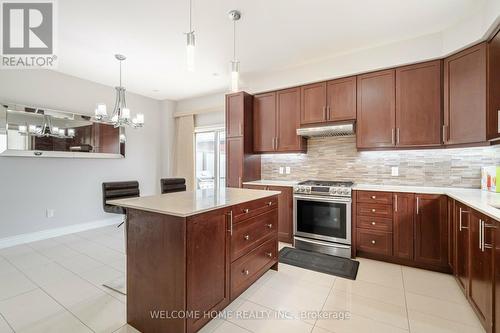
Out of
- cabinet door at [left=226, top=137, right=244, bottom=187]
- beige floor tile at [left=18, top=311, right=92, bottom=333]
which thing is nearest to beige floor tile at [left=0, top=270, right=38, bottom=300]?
beige floor tile at [left=18, top=311, right=92, bottom=333]

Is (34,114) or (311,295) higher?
(34,114)

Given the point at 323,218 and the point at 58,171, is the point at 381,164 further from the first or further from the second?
the point at 58,171

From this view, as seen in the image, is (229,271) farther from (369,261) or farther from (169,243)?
(369,261)

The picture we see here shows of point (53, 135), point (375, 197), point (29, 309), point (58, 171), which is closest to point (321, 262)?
point (375, 197)

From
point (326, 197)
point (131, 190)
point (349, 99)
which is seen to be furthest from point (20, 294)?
point (349, 99)

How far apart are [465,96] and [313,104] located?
1759mm

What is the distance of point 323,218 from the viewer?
321cm

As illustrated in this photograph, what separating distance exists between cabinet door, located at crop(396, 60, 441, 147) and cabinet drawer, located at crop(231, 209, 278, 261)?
6.62ft

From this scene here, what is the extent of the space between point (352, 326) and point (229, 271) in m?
1.04

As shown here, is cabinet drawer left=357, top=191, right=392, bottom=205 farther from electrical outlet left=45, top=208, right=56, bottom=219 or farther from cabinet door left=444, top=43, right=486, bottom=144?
electrical outlet left=45, top=208, right=56, bottom=219

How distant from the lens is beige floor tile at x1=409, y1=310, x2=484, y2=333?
169 centimetres

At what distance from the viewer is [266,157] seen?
439cm

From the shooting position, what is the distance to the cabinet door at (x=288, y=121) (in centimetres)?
372

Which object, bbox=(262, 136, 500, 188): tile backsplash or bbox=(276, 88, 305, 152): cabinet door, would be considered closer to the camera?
bbox=(262, 136, 500, 188): tile backsplash
